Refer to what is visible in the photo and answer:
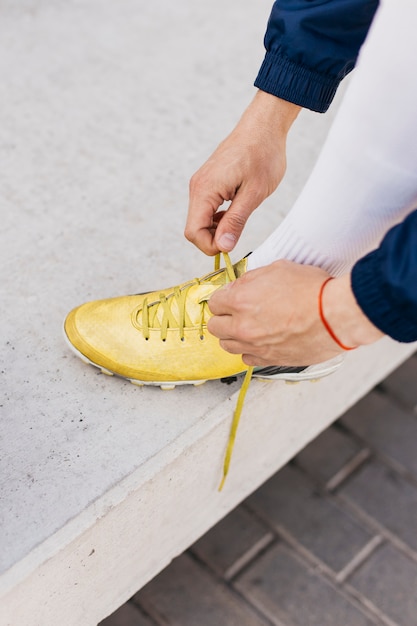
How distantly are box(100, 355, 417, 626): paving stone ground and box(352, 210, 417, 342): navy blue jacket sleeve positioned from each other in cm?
72

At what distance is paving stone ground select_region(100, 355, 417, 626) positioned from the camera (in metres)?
1.30

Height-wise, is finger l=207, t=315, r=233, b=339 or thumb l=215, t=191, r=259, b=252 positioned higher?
thumb l=215, t=191, r=259, b=252

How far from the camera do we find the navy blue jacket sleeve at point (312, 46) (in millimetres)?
990

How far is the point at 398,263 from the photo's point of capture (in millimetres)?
754

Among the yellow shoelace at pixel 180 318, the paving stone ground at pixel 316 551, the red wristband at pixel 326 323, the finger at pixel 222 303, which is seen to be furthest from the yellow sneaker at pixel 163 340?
the paving stone ground at pixel 316 551

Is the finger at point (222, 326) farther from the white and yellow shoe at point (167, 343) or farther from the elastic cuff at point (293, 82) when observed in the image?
the elastic cuff at point (293, 82)

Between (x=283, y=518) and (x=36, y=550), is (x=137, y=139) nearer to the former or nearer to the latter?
(x=283, y=518)

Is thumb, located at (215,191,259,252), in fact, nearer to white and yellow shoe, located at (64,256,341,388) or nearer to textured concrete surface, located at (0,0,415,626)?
white and yellow shoe, located at (64,256,341,388)

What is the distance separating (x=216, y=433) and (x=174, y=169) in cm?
73

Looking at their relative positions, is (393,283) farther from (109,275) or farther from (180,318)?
(109,275)

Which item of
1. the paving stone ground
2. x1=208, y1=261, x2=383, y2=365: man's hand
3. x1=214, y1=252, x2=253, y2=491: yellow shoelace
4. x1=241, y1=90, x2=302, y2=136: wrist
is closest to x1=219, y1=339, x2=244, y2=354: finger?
x1=208, y1=261, x2=383, y2=365: man's hand

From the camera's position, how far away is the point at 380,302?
779mm

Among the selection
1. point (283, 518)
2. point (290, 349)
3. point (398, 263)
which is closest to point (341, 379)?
point (283, 518)

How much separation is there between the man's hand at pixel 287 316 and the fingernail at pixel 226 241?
89mm
